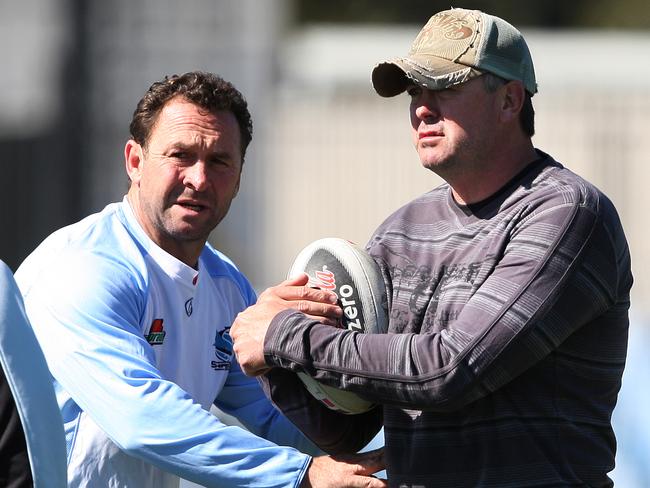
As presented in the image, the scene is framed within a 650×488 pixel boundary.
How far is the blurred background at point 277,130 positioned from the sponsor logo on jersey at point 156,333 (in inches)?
438

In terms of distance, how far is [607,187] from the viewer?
16.3m

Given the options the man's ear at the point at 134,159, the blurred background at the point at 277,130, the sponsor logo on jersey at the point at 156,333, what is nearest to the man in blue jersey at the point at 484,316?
the sponsor logo on jersey at the point at 156,333

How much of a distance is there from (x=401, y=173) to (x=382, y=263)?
41.4ft

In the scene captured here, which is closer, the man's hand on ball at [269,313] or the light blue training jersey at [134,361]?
the man's hand on ball at [269,313]

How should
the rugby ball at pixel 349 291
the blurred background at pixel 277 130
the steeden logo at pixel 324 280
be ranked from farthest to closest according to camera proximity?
the blurred background at pixel 277 130
the steeden logo at pixel 324 280
the rugby ball at pixel 349 291

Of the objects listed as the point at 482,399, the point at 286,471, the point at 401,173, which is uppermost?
the point at 482,399

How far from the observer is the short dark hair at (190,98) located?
4.56m

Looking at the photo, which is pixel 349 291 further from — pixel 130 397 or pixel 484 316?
pixel 130 397

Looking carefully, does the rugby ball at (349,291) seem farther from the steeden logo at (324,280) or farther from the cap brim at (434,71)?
the cap brim at (434,71)

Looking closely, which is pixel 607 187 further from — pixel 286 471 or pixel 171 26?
pixel 286 471

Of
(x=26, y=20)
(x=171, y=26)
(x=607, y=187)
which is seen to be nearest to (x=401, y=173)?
(x=607, y=187)

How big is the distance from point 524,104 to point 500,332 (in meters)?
0.76

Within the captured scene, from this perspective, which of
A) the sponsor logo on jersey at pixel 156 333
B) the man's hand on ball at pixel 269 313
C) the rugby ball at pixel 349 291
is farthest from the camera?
the sponsor logo on jersey at pixel 156 333

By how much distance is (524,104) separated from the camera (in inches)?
154
